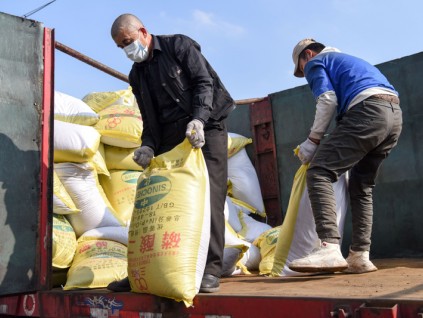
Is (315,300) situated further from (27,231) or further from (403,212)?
(403,212)

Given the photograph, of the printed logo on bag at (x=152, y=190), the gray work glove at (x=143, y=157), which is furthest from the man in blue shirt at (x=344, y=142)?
the gray work glove at (x=143, y=157)

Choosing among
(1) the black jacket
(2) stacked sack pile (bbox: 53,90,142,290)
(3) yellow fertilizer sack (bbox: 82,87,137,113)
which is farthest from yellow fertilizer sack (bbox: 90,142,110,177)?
(1) the black jacket

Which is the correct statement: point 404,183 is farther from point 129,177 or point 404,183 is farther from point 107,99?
point 107,99

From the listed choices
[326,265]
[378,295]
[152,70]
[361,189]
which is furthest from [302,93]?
[378,295]

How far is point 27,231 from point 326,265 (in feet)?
4.62

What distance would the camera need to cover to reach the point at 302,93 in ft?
12.9

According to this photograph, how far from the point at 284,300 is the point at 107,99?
3.09 metres

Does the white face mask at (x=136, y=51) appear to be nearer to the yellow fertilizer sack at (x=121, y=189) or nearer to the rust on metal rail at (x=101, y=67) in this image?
the yellow fertilizer sack at (x=121, y=189)

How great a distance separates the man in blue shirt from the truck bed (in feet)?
0.48

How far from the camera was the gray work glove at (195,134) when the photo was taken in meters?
1.98

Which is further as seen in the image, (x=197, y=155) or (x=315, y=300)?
(x=197, y=155)

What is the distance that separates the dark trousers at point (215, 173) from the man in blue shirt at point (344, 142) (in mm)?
331

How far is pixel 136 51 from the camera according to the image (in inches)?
88.8

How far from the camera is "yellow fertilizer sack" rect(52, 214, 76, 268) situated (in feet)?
8.74
